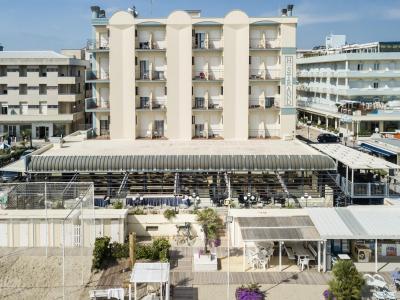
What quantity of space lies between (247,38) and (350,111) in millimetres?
31051

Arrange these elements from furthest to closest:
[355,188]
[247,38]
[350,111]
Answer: [350,111]
[247,38]
[355,188]

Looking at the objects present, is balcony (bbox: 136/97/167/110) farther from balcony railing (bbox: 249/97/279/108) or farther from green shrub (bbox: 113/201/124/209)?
green shrub (bbox: 113/201/124/209)

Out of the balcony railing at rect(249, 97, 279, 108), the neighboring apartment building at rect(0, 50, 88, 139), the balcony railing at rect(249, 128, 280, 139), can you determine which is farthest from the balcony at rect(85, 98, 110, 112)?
the neighboring apartment building at rect(0, 50, 88, 139)

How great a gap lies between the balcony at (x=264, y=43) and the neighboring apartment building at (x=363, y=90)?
27.0 meters

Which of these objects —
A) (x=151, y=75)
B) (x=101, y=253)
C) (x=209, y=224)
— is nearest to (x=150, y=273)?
(x=101, y=253)

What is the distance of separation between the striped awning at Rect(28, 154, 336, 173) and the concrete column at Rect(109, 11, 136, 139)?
12.1 metres

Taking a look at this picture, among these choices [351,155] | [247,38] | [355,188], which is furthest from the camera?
[247,38]

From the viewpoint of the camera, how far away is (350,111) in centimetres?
7325

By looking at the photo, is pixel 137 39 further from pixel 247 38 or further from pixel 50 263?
pixel 50 263

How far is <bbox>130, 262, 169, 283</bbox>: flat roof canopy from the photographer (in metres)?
23.6

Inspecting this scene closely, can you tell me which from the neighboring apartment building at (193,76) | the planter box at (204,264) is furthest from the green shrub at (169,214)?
the neighboring apartment building at (193,76)

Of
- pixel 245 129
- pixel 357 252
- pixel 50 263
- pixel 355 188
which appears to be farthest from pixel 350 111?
pixel 50 263

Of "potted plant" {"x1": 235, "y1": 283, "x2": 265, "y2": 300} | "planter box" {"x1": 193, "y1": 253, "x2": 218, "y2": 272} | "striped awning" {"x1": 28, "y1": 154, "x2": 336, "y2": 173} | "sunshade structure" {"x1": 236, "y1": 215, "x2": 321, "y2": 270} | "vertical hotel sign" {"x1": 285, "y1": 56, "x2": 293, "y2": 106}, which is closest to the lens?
"potted plant" {"x1": 235, "y1": 283, "x2": 265, "y2": 300}

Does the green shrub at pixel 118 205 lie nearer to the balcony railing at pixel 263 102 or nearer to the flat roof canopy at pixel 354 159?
the flat roof canopy at pixel 354 159
